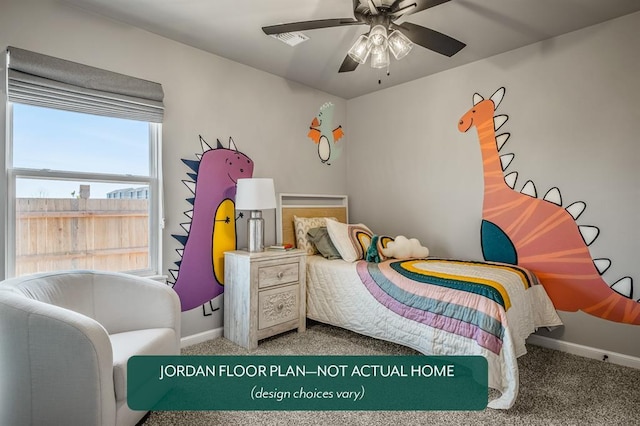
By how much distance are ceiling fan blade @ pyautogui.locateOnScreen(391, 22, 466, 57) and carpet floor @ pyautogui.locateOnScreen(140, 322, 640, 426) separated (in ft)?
6.93

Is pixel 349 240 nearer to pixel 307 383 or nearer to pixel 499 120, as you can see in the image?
pixel 307 383

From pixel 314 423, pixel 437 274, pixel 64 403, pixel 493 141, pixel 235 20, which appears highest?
pixel 235 20

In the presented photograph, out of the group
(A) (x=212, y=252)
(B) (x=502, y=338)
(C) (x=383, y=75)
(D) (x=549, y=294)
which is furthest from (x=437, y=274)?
(C) (x=383, y=75)

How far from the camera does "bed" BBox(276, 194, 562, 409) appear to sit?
2.03 metres

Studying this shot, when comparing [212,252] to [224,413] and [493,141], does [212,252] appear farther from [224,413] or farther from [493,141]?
[493,141]

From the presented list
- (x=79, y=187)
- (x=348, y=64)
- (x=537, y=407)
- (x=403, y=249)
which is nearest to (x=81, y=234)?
(x=79, y=187)

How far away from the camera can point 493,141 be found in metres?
3.12

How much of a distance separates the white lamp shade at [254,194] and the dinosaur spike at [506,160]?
2.07 metres

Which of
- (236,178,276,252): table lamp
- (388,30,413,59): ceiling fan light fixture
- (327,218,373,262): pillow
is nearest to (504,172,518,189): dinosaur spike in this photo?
(327,218,373,262): pillow

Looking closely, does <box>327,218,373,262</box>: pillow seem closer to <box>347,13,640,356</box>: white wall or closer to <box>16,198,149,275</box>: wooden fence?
<box>347,13,640,356</box>: white wall

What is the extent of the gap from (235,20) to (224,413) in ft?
8.52

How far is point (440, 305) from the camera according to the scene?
90.1 inches

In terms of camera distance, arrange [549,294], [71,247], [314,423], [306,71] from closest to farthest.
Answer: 1. [314,423]
2. [71,247]
3. [549,294]
4. [306,71]

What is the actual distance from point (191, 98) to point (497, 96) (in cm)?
269
